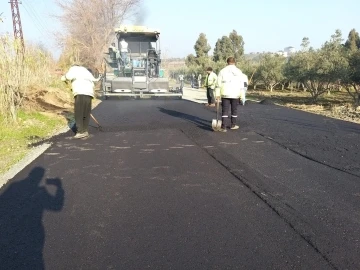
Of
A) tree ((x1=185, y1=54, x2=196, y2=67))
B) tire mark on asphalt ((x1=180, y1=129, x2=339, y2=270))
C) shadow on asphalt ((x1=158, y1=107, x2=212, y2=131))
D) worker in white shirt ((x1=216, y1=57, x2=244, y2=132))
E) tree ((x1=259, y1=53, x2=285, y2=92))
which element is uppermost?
tree ((x1=185, y1=54, x2=196, y2=67))

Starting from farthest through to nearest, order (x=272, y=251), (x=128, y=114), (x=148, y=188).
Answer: (x=128, y=114), (x=148, y=188), (x=272, y=251)

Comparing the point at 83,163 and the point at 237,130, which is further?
the point at 237,130

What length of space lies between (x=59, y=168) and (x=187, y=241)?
293 cm

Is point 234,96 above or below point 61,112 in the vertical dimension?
above

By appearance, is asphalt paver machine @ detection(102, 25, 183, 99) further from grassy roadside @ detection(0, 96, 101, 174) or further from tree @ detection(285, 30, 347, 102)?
tree @ detection(285, 30, 347, 102)

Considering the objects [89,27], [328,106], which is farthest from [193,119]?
[89,27]

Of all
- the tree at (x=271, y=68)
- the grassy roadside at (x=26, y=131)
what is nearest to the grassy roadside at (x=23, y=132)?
the grassy roadside at (x=26, y=131)

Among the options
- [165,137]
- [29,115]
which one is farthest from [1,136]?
[165,137]

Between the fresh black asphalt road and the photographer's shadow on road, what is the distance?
1 centimetres

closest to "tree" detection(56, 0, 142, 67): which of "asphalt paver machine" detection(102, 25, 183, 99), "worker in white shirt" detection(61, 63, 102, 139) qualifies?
"asphalt paver machine" detection(102, 25, 183, 99)

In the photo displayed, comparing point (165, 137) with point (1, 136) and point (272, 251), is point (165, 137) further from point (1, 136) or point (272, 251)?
point (272, 251)

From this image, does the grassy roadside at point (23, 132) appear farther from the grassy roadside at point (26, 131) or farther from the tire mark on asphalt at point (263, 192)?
the tire mark on asphalt at point (263, 192)

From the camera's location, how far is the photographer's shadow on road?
2559 mm

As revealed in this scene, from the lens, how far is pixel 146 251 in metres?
2.63
